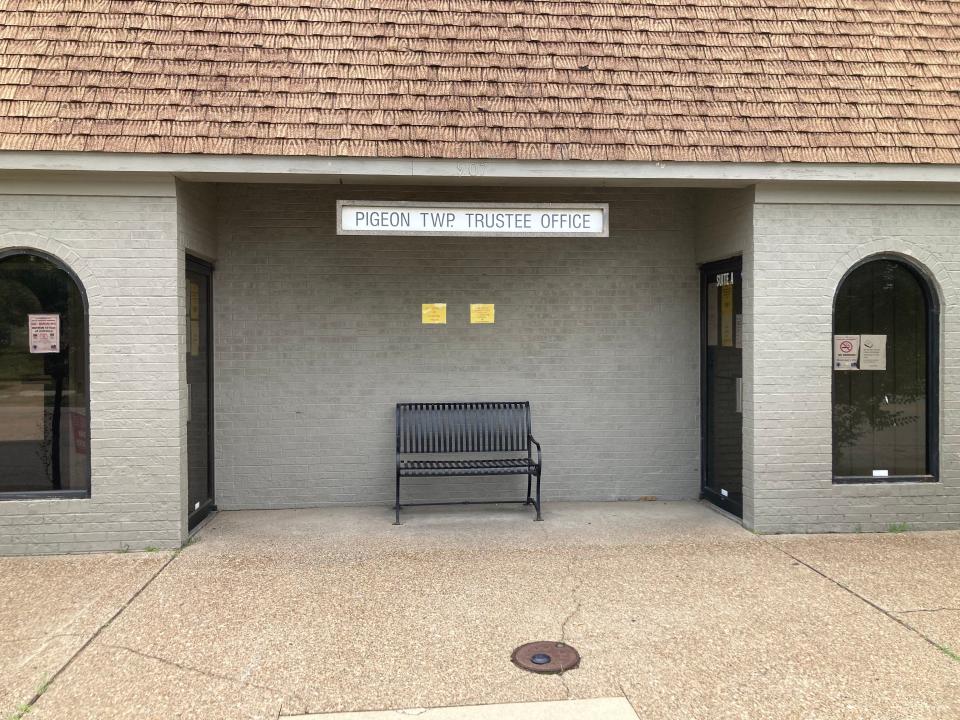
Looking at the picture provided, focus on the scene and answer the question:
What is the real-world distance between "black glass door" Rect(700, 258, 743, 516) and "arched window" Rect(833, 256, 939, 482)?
0.85 meters

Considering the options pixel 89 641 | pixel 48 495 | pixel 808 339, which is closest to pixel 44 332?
pixel 48 495

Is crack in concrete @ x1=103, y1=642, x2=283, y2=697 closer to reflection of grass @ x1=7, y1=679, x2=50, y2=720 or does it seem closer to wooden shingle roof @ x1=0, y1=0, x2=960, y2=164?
reflection of grass @ x1=7, y1=679, x2=50, y2=720

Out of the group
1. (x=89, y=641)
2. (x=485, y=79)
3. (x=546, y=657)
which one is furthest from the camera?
(x=485, y=79)

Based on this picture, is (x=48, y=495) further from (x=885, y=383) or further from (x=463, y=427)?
(x=885, y=383)

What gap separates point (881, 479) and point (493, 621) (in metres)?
4.22

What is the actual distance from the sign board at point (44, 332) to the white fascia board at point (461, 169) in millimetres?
1201

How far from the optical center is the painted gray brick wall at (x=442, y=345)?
25.5ft

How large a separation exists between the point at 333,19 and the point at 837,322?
5.30 m

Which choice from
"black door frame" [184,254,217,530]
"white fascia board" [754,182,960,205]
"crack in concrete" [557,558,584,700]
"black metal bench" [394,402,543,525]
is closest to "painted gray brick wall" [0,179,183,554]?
"black door frame" [184,254,217,530]

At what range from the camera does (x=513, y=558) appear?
20.4ft

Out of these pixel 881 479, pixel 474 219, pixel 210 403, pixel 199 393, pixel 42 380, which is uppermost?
pixel 474 219

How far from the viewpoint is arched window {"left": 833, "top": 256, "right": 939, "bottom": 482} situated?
23.1 ft

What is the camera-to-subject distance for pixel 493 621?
193 inches

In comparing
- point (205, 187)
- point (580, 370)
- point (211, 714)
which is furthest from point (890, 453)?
point (205, 187)
